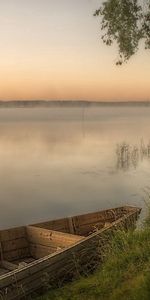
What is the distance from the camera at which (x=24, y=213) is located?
74.9ft

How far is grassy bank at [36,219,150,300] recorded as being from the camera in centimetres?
779

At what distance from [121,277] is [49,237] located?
14.6 ft

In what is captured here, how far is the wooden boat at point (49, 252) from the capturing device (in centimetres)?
952

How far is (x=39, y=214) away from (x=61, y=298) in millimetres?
13391

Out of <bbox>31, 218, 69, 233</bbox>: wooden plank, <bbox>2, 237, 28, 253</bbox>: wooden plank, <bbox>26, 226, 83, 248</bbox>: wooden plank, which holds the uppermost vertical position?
<bbox>31, 218, 69, 233</bbox>: wooden plank

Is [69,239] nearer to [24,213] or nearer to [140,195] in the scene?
[24,213]

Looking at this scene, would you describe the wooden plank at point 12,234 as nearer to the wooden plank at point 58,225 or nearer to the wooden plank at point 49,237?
the wooden plank at point 49,237

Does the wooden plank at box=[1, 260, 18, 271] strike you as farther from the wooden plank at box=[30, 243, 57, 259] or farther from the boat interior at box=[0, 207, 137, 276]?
the wooden plank at box=[30, 243, 57, 259]

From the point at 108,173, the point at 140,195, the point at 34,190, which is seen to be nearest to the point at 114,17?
the point at 140,195

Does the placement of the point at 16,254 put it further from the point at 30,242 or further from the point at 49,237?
the point at 49,237

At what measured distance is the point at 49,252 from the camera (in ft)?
42.0

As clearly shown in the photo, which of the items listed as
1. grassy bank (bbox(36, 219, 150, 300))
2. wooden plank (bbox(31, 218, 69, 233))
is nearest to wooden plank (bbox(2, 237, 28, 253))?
wooden plank (bbox(31, 218, 69, 233))

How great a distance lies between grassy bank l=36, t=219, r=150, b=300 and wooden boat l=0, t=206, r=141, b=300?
0.53 metres

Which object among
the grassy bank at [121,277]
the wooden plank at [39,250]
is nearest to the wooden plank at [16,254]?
the wooden plank at [39,250]
